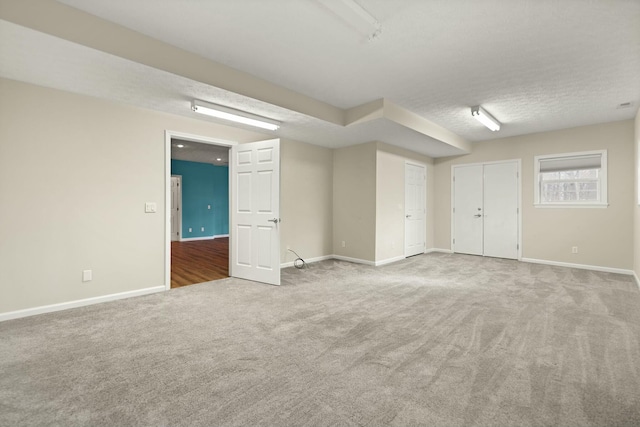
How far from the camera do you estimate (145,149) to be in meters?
3.79

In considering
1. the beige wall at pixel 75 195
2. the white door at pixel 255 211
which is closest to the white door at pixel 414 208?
the white door at pixel 255 211

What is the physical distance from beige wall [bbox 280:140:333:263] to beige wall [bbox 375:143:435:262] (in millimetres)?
1125

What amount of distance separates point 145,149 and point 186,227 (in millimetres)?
5837

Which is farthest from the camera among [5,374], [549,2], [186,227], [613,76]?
[186,227]

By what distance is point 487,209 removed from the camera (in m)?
6.48

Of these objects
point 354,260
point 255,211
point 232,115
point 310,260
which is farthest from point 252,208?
point 354,260

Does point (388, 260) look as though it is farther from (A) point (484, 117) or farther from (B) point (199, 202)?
(B) point (199, 202)

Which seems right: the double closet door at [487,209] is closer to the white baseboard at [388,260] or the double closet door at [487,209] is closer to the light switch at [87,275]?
the white baseboard at [388,260]

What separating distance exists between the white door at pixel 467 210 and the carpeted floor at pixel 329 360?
296cm

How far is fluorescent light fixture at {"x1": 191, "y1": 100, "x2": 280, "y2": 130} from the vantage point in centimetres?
354

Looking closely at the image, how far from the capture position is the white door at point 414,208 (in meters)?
6.50

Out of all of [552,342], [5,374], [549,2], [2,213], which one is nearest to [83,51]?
[2,213]

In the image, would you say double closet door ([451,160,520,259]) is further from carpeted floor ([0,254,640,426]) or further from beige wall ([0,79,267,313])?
beige wall ([0,79,267,313])

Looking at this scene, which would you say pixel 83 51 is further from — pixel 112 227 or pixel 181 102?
pixel 112 227
